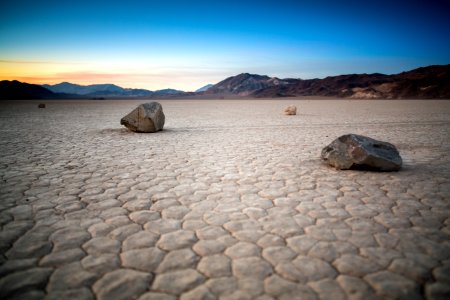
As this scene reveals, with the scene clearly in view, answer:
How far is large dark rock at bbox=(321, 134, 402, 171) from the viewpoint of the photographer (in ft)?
14.0

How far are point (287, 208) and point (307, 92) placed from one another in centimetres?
11249

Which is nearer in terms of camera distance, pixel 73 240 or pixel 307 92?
pixel 73 240

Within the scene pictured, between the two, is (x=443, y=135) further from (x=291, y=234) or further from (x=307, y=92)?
(x=307, y=92)

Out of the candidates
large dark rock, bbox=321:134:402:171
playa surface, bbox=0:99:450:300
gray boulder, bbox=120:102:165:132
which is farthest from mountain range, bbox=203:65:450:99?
playa surface, bbox=0:99:450:300

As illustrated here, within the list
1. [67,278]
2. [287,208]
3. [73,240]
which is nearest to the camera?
[67,278]

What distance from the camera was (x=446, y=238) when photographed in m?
2.34

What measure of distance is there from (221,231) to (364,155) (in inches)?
118

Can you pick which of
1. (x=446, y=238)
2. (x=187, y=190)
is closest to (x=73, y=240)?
(x=187, y=190)

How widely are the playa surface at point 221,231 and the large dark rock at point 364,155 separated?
0.15 m

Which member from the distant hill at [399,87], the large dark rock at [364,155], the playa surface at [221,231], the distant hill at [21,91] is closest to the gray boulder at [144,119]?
the playa surface at [221,231]

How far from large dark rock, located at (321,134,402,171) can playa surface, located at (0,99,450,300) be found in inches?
6.1

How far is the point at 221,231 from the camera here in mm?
2463

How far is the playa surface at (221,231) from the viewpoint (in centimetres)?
176

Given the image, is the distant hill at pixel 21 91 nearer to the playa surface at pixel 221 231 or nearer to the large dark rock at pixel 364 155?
the playa surface at pixel 221 231
